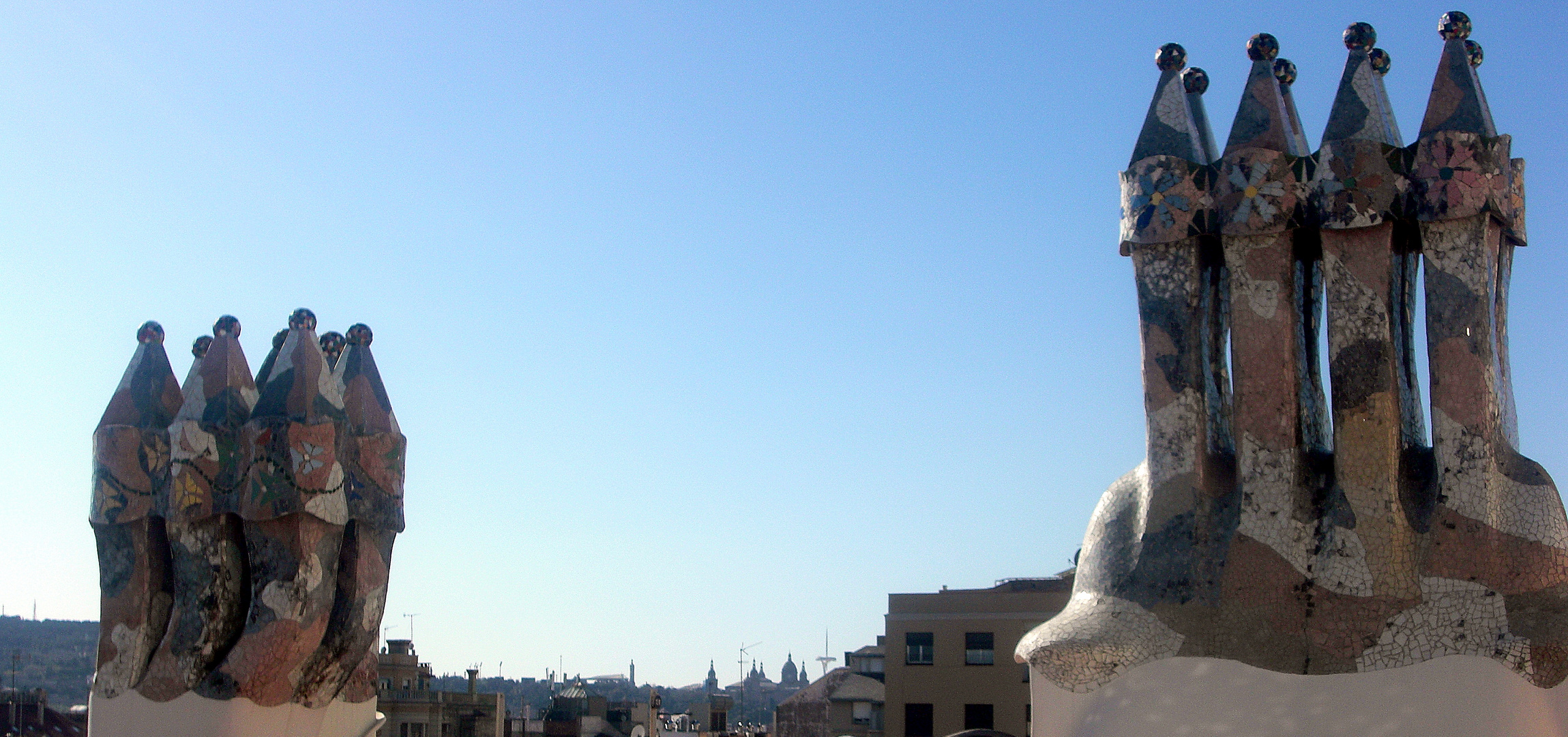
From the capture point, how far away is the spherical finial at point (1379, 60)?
15203 millimetres

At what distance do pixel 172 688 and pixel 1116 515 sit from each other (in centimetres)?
1057

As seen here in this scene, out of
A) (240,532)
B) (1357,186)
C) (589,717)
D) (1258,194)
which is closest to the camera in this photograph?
(1357,186)

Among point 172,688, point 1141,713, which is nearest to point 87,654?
point 172,688

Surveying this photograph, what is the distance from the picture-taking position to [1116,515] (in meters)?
15.5

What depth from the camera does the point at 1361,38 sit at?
15.2 meters

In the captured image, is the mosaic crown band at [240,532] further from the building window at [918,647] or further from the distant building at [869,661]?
the distant building at [869,661]

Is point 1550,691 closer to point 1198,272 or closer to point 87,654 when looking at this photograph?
point 1198,272

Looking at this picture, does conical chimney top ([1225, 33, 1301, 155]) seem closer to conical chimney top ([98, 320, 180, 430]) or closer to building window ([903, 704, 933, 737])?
conical chimney top ([98, 320, 180, 430])

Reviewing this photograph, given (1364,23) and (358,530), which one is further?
(358,530)

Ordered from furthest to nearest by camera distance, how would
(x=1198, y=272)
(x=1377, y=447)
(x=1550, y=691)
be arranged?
(x=1198, y=272)
(x=1377, y=447)
(x=1550, y=691)

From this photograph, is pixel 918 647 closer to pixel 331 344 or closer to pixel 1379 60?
pixel 331 344

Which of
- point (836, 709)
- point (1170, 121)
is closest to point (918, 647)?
point (836, 709)

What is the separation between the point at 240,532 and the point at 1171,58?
1157cm

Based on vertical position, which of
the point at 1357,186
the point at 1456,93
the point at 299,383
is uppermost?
the point at 1456,93
